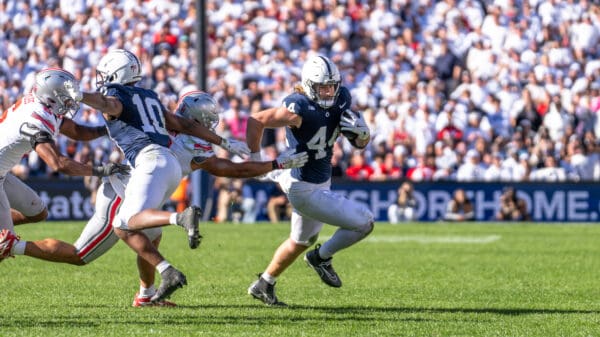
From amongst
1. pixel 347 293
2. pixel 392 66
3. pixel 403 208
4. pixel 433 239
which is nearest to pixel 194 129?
pixel 347 293

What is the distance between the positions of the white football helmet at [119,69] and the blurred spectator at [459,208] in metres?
12.6

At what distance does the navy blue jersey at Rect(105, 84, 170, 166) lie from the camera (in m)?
8.54

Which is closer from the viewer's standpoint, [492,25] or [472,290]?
[472,290]

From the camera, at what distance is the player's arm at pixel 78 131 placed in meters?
8.74

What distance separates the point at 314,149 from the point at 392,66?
48.2ft

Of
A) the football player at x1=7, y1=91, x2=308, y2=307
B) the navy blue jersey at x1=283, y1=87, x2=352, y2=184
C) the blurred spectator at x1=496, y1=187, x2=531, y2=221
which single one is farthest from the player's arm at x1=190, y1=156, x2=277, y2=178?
the blurred spectator at x1=496, y1=187, x2=531, y2=221

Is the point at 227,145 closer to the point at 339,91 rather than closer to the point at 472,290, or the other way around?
the point at 339,91

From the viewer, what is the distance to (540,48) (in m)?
23.8

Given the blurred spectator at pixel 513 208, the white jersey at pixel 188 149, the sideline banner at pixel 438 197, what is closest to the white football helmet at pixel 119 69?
the white jersey at pixel 188 149

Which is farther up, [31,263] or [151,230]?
[151,230]

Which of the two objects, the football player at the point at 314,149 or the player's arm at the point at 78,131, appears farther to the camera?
the football player at the point at 314,149

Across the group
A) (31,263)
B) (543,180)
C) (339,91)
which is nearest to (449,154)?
(543,180)

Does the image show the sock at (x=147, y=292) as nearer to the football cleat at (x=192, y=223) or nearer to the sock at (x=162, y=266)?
the sock at (x=162, y=266)

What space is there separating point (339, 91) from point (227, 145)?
102 cm
